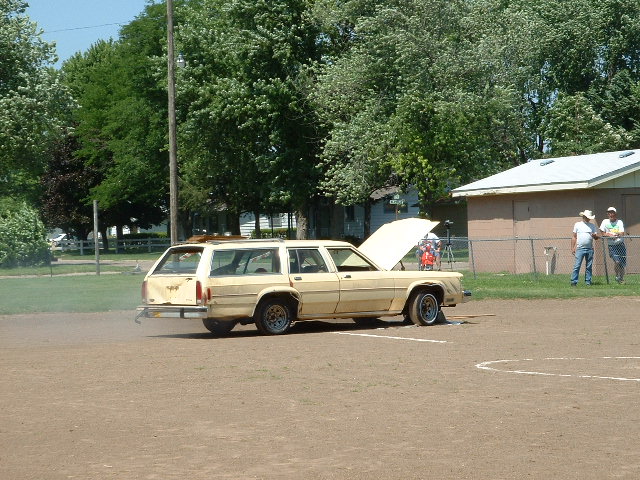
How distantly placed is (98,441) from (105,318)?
43.9 feet

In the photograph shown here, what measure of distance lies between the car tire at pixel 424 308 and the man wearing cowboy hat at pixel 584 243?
356 inches

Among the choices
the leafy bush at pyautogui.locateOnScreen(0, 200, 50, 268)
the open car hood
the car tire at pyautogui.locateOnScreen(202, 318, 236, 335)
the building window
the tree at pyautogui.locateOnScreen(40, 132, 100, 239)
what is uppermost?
the tree at pyautogui.locateOnScreen(40, 132, 100, 239)

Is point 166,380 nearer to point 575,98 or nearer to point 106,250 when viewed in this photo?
point 575,98

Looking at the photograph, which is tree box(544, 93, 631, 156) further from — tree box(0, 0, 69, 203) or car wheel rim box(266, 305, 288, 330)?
car wheel rim box(266, 305, 288, 330)

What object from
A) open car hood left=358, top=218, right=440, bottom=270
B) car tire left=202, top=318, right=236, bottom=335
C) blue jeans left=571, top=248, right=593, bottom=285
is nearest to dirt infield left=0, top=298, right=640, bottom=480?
car tire left=202, top=318, right=236, bottom=335

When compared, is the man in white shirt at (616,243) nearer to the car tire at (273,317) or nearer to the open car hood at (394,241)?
the open car hood at (394,241)

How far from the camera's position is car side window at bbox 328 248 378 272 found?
61.7 ft

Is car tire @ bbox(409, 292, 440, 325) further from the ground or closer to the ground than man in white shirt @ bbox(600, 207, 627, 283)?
closer to the ground

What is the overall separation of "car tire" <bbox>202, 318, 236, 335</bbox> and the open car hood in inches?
109

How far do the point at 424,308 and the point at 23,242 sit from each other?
34.6 metres

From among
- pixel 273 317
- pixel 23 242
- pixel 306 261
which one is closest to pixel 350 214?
pixel 23 242

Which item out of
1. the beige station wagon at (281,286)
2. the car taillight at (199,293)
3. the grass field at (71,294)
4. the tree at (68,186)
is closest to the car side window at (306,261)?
the beige station wagon at (281,286)

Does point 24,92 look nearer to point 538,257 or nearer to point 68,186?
point 538,257

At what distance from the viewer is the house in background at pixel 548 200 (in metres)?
32.2
